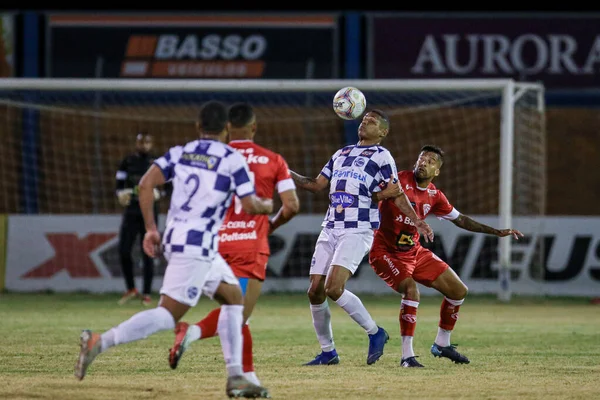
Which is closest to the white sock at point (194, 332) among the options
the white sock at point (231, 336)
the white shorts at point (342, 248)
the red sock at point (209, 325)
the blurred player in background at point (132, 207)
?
the red sock at point (209, 325)

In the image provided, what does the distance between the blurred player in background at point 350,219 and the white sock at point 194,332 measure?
203 centimetres

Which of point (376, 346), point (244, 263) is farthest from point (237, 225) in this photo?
point (376, 346)

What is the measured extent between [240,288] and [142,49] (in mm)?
15912

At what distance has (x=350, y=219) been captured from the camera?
9.34m

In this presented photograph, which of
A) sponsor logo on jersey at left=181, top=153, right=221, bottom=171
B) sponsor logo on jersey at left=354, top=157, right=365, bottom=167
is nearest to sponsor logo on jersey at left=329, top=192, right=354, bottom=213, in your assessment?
sponsor logo on jersey at left=354, top=157, right=365, bottom=167

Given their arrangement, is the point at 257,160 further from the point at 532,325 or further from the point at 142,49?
the point at 142,49

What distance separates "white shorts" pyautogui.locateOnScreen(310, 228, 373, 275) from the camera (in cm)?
923

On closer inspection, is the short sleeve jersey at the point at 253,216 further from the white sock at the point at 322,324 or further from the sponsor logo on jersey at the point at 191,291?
the white sock at the point at 322,324

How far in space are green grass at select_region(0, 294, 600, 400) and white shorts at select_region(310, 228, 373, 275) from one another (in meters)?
0.87

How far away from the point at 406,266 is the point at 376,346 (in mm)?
845

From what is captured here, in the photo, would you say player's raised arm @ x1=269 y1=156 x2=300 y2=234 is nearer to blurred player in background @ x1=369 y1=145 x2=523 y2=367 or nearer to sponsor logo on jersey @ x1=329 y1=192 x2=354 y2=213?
sponsor logo on jersey @ x1=329 y1=192 x2=354 y2=213

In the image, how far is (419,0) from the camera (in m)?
26.9

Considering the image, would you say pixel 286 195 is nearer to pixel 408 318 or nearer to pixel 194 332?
pixel 194 332

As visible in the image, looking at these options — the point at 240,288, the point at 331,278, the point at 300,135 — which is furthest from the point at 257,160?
the point at 300,135
